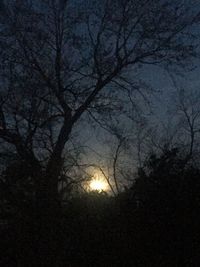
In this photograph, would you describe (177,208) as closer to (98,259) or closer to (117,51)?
(98,259)

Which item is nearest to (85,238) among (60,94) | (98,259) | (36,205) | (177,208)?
(98,259)

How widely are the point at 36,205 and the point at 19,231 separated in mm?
948

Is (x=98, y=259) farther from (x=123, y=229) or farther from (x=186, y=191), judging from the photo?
(x=186, y=191)

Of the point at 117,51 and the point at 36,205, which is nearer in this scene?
the point at 36,205

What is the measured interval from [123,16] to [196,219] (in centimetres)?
872

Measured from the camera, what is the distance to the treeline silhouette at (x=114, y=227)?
12930 millimetres

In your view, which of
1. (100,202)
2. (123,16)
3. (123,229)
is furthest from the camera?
(123,16)

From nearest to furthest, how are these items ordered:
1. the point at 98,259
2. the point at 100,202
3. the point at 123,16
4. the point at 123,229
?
the point at 98,259 → the point at 123,229 → the point at 100,202 → the point at 123,16

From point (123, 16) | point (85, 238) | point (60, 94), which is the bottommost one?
point (85, 238)

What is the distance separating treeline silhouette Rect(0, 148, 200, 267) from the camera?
42.4 feet

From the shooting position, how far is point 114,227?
1393 cm

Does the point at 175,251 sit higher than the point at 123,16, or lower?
lower

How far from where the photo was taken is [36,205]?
46.3 feet

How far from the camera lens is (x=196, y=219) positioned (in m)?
13.6
